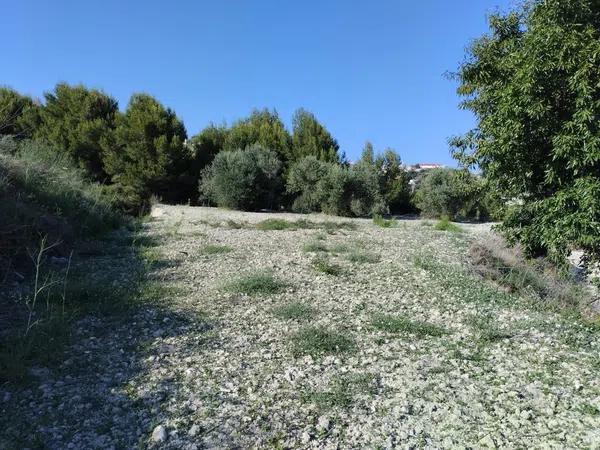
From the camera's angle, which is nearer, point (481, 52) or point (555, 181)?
point (555, 181)

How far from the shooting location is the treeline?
882 inches

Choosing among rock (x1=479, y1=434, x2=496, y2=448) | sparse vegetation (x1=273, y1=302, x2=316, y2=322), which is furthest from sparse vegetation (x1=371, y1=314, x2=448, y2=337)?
rock (x1=479, y1=434, x2=496, y2=448)

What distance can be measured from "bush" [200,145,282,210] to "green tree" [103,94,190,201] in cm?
196

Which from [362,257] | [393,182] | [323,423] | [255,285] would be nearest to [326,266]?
[362,257]

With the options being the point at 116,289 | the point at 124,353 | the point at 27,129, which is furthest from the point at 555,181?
the point at 27,129

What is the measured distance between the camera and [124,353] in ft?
15.4

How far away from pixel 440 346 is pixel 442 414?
144 cm

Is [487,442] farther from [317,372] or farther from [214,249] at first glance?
[214,249]

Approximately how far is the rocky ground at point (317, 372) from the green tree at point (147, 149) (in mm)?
17500

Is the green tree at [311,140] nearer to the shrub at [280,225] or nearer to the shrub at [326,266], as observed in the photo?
the shrub at [280,225]

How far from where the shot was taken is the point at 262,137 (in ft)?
90.9

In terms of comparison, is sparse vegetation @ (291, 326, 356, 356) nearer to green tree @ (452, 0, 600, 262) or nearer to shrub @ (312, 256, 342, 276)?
green tree @ (452, 0, 600, 262)

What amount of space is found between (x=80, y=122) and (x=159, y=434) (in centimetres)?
2647

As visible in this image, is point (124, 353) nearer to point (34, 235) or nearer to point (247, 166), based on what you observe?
point (34, 235)
